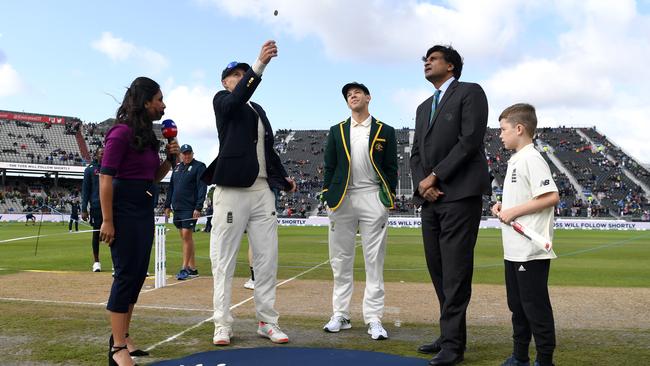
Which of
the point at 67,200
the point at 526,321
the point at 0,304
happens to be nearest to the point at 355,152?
the point at 526,321

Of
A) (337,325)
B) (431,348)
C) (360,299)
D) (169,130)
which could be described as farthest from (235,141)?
(360,299)

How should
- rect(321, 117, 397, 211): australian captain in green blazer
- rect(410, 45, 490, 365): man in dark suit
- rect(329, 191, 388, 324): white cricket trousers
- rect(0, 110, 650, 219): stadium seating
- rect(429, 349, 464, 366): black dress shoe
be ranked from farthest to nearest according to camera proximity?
1. rect(0, 110, 650, 219): stadium seating
2. rect(321, 117, 397, 211): australian captain in green blazer
3. rect(329, 191, 388, 324): white cricket trousers
4. rect(410, 45, 490, 365): man in dark suit
5. rect(429, 349, 464, 366): black dress shoe

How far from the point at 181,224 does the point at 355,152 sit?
4.93m

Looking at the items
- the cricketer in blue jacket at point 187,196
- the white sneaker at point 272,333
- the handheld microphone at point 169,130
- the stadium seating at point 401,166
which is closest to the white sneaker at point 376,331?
the white sneaker at point 272,333

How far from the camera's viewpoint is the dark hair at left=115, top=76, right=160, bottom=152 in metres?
4.00

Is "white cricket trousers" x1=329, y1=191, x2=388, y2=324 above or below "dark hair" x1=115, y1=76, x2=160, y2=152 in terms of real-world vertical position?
below

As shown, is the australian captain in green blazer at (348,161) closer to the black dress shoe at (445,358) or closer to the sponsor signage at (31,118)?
the black dress shoe at (445,358)

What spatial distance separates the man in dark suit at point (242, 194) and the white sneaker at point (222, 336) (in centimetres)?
6

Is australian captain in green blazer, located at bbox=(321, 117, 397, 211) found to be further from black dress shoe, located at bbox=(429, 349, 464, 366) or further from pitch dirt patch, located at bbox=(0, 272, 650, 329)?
black dress shoe, located at bbox=(429, 349, 464, 366)

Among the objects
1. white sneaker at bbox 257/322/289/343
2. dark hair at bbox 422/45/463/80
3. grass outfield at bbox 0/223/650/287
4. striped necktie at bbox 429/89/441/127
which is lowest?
grass outfield at bbox 0/223/650/287

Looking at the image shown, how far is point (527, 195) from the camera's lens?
3934 mm

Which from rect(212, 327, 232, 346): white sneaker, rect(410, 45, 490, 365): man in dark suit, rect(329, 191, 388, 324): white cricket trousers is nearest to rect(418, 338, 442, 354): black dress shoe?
rect(410, 45, 490, 365): man in dark suit

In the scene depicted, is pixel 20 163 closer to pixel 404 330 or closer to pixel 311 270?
pixel 311 270

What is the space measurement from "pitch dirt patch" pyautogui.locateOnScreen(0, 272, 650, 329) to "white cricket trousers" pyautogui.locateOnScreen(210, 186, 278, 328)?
3.44 ft
